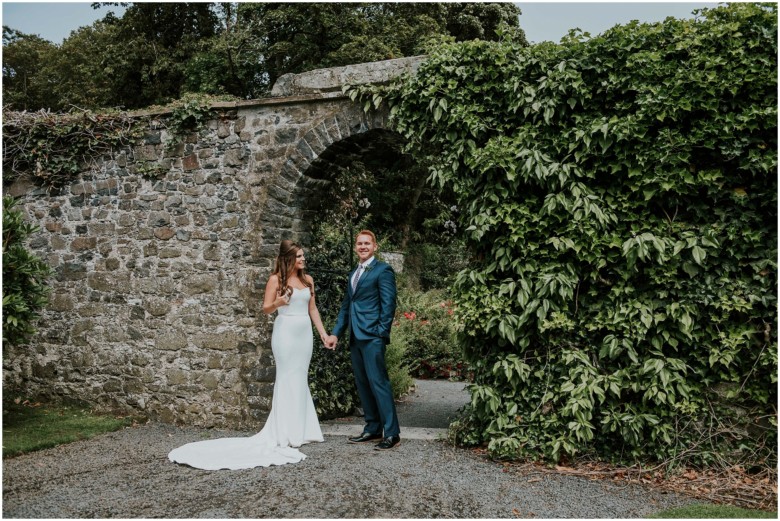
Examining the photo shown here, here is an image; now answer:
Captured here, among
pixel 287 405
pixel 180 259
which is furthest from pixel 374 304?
pixel 180 259

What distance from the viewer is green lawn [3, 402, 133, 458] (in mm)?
5656

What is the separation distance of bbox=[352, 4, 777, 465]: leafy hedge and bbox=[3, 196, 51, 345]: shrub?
406cm

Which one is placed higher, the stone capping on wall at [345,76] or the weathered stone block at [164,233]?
the stone capping on wall at [345,76]

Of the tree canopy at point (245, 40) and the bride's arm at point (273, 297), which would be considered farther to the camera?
the tree canopy at point (245, 40)

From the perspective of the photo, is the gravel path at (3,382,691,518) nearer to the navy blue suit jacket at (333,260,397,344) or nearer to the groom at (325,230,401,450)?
the groom at (325,230,401,450)

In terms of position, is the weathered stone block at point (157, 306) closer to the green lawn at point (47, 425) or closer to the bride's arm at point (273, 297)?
the green lawn at point (47, 425)

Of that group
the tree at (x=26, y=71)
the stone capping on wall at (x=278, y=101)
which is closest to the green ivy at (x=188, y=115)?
the stone capping on wall at (x=278, y=101)

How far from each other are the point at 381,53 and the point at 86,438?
11.5 metres

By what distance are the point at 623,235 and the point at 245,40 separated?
13601mm

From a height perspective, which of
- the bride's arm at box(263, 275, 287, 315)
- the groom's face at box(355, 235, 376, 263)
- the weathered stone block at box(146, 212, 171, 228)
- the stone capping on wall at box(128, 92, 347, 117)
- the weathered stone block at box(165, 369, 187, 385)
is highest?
the stone capping on wall at box(128, 92, 347, 117)

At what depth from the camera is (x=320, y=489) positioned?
425 centimetres

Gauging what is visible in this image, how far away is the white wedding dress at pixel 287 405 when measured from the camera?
17.3ft

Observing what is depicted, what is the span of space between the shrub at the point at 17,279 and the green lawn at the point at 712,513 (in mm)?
5545

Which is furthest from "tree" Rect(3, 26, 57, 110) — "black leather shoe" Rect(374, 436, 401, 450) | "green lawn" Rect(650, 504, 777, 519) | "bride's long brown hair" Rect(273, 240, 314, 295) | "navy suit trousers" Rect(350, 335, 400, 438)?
"green lawn" Rect(650, 504, 777, 519)
